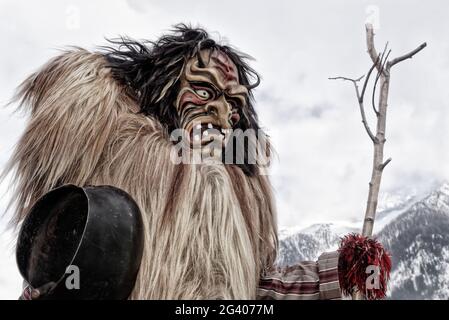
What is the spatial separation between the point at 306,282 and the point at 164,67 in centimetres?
82

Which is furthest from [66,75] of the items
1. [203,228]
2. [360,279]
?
[360,279]

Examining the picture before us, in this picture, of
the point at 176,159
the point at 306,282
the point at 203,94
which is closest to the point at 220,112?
the point at 203,94

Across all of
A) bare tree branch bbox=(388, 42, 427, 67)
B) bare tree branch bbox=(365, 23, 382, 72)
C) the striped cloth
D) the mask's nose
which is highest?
bare tree branch bbox=(365, 23, 382, 72)

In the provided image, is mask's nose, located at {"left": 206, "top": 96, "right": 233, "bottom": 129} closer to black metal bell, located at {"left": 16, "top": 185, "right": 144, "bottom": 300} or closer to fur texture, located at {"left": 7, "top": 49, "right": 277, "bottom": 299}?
fur texture, located at {"left": 7, "top": 49, "right": 277, "bottom": 299}

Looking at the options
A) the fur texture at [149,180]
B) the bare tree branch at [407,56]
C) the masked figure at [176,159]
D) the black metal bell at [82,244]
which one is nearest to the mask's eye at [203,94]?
the masked figure at [176,159]

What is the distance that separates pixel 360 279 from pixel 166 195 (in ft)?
1.89

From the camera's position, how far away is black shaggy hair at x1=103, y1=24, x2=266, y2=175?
193 cm

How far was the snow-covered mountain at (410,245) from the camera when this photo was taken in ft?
6.67

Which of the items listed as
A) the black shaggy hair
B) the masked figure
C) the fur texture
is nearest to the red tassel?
the masked figure

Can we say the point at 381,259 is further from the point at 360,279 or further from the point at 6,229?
the point at 6,229

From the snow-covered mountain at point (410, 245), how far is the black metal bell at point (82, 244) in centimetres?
58

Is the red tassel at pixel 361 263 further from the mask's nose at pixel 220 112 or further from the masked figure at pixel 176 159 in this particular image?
the mask's nose at pixel 220 112
